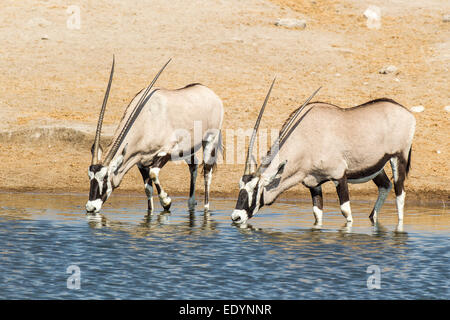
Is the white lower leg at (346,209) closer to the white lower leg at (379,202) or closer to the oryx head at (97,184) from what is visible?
the white lower leg at (379,202)

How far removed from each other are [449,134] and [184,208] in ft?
26.5

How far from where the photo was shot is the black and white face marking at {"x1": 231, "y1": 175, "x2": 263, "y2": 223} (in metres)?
11.6

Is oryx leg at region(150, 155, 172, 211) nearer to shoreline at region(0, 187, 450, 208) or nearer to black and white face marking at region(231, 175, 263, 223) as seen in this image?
shoreline at region(0, 187, 450, 208)

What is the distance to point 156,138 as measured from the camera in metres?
13.8

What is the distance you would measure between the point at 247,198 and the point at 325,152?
4.42 ft

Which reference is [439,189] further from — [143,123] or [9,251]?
[9,251]

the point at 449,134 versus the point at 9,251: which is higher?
the point at 449,134

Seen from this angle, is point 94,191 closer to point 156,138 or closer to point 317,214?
point 156,138

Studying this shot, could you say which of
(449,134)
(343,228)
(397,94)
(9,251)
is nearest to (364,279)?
(343,228)

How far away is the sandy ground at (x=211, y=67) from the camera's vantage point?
18094 millimetres

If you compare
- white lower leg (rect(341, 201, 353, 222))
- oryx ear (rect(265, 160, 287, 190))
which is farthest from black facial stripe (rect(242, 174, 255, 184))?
white lower leg (rect(341, 201, 353, 222))

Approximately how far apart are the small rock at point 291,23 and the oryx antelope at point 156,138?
648 inches

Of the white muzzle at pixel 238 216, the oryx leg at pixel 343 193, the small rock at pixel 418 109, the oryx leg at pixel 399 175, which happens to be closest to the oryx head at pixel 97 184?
the white muzzle at pixel 238 216

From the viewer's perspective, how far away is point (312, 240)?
1123cm
